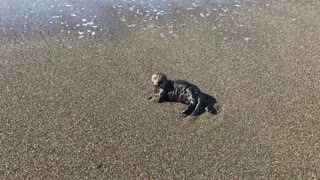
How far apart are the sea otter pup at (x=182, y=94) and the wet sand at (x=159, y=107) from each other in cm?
10

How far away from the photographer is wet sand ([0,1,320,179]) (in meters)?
3.51

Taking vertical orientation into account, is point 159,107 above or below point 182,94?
below

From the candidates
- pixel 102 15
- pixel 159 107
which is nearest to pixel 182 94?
pixel 159 107

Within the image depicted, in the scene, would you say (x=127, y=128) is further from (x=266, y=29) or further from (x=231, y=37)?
(x=266, y=29)

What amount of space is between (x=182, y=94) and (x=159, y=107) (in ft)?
0.96

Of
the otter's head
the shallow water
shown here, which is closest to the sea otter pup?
the otter's head

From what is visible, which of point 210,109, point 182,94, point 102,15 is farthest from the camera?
point 102,15

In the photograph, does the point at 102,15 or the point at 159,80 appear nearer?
the point at 159,80

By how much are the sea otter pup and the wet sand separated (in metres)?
0.10

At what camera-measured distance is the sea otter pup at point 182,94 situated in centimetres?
415

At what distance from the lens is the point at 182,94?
4.27 m

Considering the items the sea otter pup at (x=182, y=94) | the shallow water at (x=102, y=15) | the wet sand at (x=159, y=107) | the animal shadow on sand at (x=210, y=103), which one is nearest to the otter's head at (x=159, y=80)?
the sea otter pup at (x=182, y=94)

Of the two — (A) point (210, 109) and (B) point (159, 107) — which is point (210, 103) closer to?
(A) point (210, 109)

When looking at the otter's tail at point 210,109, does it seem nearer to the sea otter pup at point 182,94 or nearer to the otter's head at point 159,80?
the sea otter pup at point 182,94
